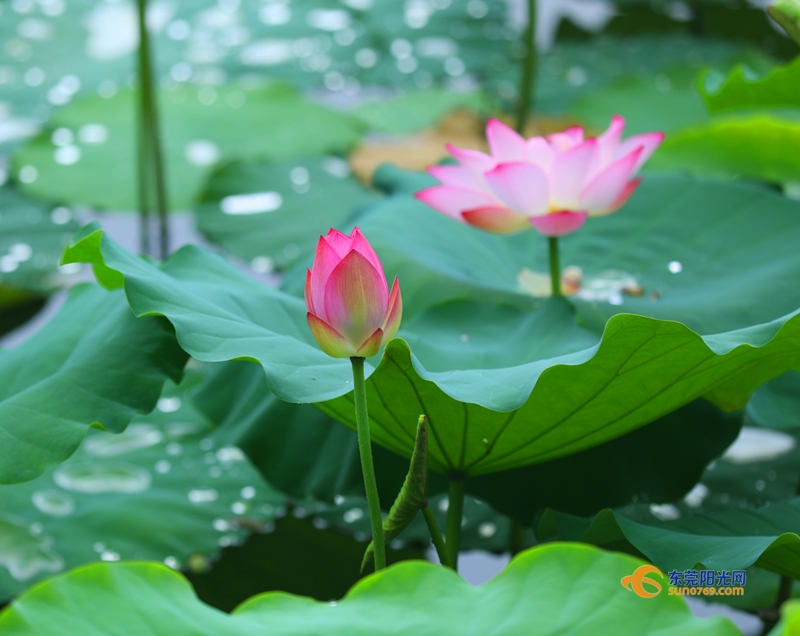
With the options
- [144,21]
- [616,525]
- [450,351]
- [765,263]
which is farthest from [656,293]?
[144,21]

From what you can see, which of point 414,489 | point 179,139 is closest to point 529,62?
point 179,139

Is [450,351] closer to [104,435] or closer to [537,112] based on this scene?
[104,435]

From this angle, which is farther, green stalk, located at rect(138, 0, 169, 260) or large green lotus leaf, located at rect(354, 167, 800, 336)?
green stalk, located at rect(138, 0, 169, 260)

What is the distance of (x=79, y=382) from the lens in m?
0.79

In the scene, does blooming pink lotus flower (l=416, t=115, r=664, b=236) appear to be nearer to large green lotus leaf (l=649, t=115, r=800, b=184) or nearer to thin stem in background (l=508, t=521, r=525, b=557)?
thin stem in background (l=508, t=521, r=525, b=557)

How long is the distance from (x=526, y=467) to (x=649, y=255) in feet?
1.21

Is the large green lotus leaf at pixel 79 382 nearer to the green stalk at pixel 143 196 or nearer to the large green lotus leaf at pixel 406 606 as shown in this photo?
the large green lotus leaf at pixel 406 606

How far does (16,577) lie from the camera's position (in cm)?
99

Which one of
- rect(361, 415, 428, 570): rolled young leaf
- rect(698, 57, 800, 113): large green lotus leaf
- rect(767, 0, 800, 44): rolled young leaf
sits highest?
rect(767, 0, 800, 44): rolled young leaf

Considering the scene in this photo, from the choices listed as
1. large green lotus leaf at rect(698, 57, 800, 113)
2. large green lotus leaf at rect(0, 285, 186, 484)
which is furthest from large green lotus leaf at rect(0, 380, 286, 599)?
large green lotus leaf at rect(698, 57, 800, 113)

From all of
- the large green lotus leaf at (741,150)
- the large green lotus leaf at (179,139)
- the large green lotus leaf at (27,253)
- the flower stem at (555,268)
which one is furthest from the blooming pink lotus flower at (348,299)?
the large green lotus leaf at (179,139)

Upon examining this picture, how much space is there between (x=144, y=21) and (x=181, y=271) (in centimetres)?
96

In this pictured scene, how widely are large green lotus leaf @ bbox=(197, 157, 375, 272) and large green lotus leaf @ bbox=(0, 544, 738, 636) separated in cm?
118

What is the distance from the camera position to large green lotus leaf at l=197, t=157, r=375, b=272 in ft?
5.75
